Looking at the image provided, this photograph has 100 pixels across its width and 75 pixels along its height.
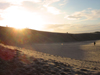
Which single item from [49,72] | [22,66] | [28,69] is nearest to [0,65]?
[22,66]

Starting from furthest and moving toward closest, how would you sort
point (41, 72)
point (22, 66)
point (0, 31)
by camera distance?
1. point (0, 31)
2. point (22, 66)
3. point (41, 72)

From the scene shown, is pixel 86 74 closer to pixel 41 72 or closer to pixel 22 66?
pixel 41 72

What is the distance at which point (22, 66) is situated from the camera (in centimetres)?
526

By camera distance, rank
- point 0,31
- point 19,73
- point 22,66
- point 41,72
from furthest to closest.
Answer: point 0,31, point 22,66, point 41,72, point 19,73

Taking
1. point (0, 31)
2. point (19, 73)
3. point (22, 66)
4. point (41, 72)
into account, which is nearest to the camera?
point (19, 73)

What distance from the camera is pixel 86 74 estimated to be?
498 cm

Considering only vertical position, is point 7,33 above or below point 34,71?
above

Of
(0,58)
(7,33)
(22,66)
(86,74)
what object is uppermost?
(7,33)

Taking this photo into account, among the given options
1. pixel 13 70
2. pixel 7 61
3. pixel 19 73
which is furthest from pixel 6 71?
pixel 7 61

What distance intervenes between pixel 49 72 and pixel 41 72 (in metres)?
0.39

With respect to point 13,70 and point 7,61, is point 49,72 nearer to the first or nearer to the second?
point 13,70

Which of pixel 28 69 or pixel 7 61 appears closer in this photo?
pixel 28 69

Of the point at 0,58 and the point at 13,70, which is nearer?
the point at 13,70

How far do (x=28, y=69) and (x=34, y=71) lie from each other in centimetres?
34
